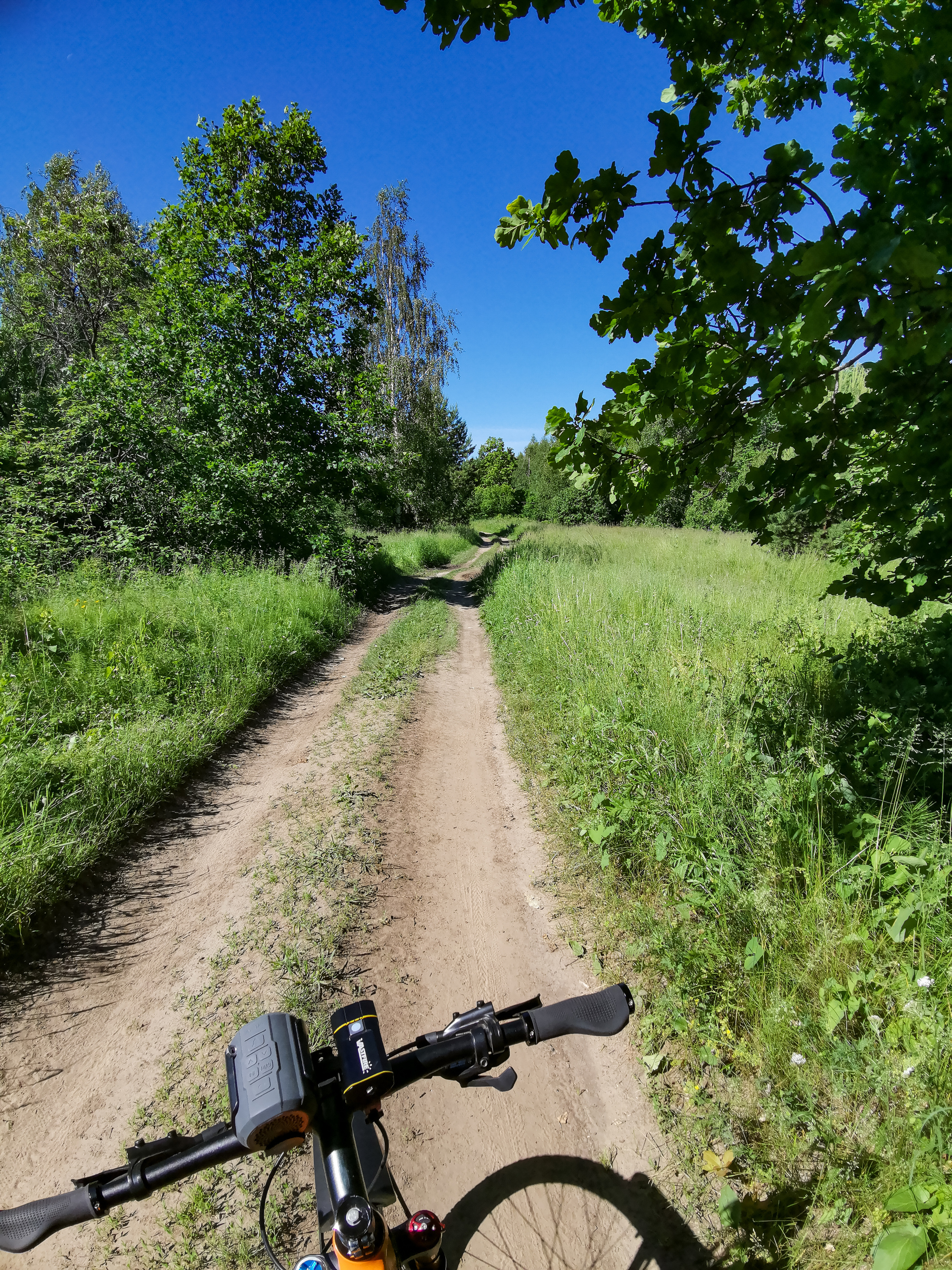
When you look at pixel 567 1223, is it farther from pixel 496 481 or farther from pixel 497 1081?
pixel 496 481

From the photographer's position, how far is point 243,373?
41.2ft

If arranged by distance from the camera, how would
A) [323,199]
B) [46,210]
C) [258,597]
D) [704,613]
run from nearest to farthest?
[704,613] → [258,597] → [323,199] → [46,210]

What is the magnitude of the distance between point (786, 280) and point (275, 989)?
3803mm

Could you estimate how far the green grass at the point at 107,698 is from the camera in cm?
354

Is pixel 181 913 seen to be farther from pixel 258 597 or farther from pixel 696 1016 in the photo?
pixel 258 597

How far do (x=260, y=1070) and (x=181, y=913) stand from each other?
3.04 meters

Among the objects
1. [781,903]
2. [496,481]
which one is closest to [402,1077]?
[781,903]

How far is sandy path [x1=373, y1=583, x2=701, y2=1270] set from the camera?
207cm

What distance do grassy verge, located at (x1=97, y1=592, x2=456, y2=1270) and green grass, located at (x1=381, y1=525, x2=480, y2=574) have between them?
14.1 metres

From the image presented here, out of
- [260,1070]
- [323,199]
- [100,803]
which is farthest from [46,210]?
[260,1070]

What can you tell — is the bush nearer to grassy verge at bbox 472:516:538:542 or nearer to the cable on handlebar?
grassy verge at bbox 472:516:538:542

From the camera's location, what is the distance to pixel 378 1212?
1.11 m

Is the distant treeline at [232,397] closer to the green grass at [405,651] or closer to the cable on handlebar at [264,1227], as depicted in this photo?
the green grass at [405,651]

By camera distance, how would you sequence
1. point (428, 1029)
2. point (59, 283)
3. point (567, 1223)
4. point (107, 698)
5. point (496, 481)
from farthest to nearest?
point (496, 481) < point (59, 283) < point (107, 698) < point (428, 1029) < point (567, 1223)
